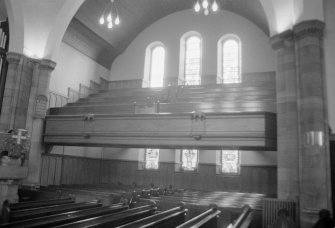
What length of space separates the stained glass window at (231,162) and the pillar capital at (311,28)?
28.9 feet

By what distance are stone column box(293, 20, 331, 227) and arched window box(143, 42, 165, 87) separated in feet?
38.0

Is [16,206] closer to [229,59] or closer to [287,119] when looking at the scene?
[287,119]

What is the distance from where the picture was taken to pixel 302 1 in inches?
328

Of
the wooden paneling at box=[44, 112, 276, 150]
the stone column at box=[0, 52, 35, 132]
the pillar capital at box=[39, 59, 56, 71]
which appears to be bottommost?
the wooden paneling at box=[44, 112, 276, 150]

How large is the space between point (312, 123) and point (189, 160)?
9.88 metres

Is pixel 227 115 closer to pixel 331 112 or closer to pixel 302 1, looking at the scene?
pixel 331 112

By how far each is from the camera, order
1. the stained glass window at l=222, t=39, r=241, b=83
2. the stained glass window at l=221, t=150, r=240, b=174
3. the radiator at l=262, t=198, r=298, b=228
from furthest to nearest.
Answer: the stained glass window at l=222, t=39, r=241, b=83
the stained glass window at l=221, t=150, r=240, b=174
the radiator at l=262, t=198, r=298, b=228

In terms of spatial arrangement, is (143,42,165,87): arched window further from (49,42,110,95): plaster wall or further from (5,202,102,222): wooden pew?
(5,202,102,222): wooden pew

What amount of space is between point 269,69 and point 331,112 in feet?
29.6

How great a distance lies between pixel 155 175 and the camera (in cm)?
1731

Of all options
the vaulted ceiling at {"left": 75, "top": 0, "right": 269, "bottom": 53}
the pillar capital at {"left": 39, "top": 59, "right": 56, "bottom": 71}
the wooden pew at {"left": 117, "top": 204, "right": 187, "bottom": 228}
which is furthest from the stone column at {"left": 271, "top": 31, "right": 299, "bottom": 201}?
the pillar capital at {"left": 39, "top": 59, "right": 56, "bottom": 71}

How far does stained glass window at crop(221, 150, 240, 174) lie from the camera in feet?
52.7

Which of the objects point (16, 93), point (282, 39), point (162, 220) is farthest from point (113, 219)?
point (16, 93)

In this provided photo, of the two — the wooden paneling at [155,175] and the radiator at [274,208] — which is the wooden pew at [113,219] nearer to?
the radiator at [274,208]
